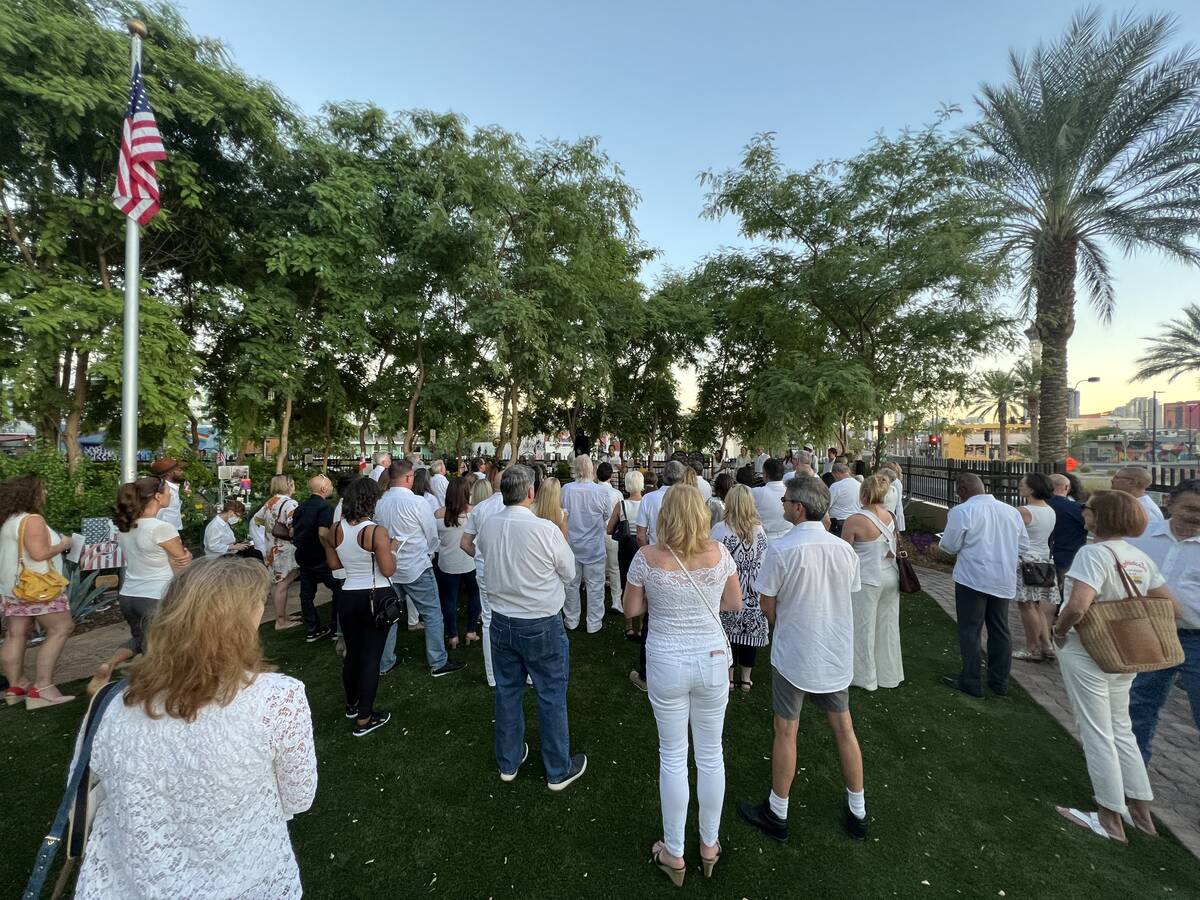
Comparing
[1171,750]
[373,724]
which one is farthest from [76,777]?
[1171,750]

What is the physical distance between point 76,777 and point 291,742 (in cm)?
54

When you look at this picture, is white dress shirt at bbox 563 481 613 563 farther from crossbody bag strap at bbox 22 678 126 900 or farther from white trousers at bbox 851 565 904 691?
crossbody bag strap at bbox 22 678 126 900

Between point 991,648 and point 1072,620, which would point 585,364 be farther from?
point 1072,620

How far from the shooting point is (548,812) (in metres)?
3.20

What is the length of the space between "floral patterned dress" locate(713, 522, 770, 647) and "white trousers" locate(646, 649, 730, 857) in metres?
1.80

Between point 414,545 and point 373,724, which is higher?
point 414,545

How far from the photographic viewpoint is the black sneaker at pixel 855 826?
116 inches

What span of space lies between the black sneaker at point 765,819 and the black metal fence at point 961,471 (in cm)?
778

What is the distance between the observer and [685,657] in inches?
97.0

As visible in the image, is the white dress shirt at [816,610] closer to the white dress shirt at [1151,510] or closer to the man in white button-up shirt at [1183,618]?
the man in white button-up shirt at [1183,618]

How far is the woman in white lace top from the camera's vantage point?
1356mm

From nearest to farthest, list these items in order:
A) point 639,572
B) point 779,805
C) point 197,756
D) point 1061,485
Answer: point 197,756, point 639,572, point 779,805, point 1061,485

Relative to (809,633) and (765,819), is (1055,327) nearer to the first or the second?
(809,633)

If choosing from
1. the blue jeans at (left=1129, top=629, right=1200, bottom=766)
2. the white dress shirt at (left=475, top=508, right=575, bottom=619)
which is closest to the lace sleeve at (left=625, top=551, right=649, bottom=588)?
the white dress shirt at (left=475, top=508, right=575, bottom=619)
